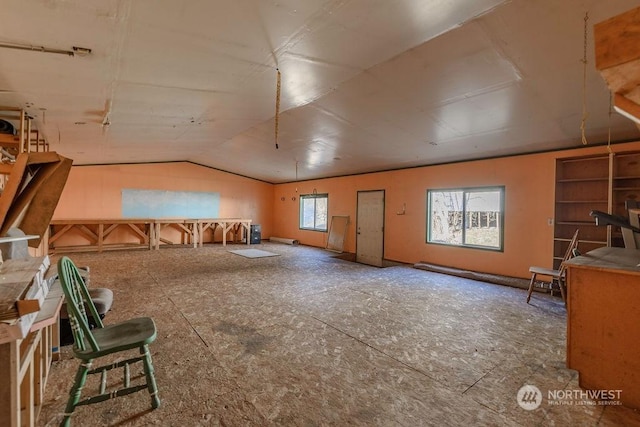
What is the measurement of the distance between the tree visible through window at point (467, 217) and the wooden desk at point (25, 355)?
6.04 m

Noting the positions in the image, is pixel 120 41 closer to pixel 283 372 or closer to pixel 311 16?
pixel 311 16

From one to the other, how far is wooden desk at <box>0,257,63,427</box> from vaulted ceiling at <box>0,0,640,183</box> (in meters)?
1.51

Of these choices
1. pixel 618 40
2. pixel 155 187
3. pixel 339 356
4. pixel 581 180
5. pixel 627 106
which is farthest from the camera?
pixel 155 187

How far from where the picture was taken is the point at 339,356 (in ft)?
8.02

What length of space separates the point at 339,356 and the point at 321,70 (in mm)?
2776

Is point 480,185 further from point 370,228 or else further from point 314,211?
point 314,211

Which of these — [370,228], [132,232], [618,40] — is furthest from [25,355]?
[132,232]

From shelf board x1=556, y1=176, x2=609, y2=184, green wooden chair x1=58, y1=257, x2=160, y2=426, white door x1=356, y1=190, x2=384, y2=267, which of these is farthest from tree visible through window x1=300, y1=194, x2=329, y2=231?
green wooden chair x1=58, y1=257, x2=160, y2=426

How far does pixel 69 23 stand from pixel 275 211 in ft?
32.8

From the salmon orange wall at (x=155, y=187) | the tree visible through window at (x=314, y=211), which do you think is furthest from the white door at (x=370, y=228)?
the salmon orange wall at (x=155, y=187)

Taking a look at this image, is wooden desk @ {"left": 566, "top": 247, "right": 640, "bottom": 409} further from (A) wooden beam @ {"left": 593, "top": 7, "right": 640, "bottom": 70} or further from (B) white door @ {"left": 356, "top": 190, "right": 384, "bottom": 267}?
(B) white door @ {"left": 356, "top": 190, "right": 384, "bottom": 267}

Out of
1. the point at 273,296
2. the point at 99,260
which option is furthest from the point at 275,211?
the point at 273,296

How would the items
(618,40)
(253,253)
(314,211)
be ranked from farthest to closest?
(314,211) < (253,253) < (618,40)

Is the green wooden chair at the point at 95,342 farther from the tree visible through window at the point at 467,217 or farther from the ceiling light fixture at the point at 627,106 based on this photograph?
the tree visible through window at the point at 467,217
